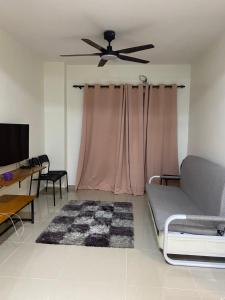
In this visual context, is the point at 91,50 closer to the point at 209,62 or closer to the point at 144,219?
the point at 209,62

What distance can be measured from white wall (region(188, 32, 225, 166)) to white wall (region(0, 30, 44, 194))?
274 centimetres

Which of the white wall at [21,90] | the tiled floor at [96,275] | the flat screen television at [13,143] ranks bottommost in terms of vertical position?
A: the tiled floor at [96,275]

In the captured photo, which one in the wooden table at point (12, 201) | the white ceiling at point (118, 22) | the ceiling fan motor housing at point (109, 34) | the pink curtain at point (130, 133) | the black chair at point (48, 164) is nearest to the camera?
the white ceiling at point (118, 22)

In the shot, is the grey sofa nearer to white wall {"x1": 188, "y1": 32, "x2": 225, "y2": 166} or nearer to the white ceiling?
white wall {"x1": 188, "y1": 32, "x2": 225, "y2": 166}

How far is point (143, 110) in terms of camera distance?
15.3ft

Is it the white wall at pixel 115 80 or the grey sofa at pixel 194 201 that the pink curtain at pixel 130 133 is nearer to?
the white wall at pixel 115 80

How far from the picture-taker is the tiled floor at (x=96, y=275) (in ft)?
6.26

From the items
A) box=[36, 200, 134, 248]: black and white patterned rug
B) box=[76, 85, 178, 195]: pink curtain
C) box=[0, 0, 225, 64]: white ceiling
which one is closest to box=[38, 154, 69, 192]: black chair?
box=[76, 85, 178, 195]: pink curtain

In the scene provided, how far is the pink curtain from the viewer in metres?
4.66

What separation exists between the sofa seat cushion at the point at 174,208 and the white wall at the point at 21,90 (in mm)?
2064

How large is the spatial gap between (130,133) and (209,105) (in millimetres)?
1608

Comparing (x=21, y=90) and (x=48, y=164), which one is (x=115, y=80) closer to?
(x=21, y=90)

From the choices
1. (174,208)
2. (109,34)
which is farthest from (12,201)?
(109,34)

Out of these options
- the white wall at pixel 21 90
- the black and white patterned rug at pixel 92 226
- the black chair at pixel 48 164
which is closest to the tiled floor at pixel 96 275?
Result: the black and white patterned rug at pixel 92 226
